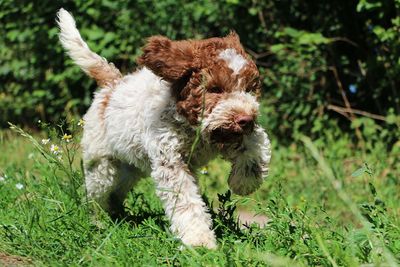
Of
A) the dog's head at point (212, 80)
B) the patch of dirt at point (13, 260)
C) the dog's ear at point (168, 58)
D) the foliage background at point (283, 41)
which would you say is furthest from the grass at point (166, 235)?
the foliage background at point (283, 41)

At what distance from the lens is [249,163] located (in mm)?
4285

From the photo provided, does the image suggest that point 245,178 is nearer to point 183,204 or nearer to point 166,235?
point 183,204

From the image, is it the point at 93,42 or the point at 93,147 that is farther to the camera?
the point at 93,42

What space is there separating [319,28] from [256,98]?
179 inches

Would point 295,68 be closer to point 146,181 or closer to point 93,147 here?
point 146,181

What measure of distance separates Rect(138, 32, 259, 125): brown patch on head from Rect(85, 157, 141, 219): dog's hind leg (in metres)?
1.04

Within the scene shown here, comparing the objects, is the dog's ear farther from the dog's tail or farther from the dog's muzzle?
the dog's tail

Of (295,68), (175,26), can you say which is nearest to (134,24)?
(175,26)

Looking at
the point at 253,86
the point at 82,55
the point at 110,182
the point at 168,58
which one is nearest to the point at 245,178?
the point at 253,86

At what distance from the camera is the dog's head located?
400 cm

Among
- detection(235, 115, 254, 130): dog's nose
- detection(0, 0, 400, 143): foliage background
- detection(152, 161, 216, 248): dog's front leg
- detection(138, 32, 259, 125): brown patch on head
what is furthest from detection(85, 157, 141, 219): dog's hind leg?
detection(0, 0, 400, 143): foliage background

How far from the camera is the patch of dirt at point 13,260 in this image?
3566 mm

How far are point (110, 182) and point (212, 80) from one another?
4.58ft

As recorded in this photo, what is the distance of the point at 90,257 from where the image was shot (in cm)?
336
